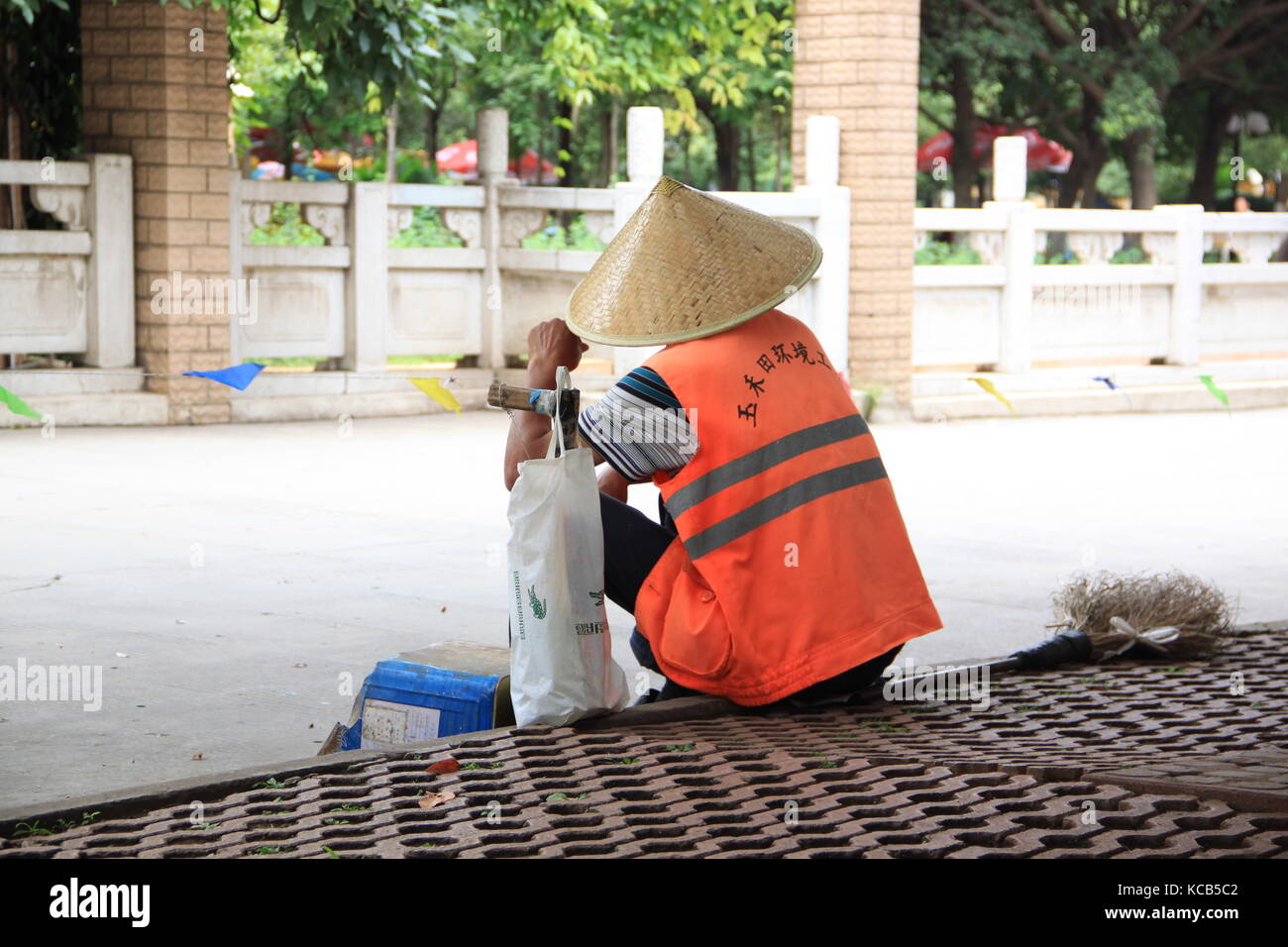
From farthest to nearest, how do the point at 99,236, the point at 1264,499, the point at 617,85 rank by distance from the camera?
the point at 617,85
the point at 99,236
the point at 1264,499

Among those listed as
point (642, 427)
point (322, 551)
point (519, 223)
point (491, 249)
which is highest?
point (519, 223)

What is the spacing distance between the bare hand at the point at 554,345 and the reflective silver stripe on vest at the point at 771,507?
55 cm

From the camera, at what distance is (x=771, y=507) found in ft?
14.0

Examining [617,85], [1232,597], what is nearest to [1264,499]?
[1232,597]

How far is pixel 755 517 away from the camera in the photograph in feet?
14.0

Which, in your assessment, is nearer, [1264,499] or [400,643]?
[400,643]

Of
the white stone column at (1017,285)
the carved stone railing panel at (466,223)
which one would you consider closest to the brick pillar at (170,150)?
the carved stone railing panel at (466,223)

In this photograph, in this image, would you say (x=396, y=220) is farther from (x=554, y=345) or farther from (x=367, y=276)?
(x=554, y=345)

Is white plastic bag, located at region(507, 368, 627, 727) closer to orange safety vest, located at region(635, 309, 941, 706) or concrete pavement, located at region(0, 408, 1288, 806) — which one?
orange safety vest, located at region(635, 309, 941, 706)

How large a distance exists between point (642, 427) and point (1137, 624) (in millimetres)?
2281

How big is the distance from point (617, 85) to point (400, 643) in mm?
14142

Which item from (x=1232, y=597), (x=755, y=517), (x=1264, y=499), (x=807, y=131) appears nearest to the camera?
(x=755, y=517)

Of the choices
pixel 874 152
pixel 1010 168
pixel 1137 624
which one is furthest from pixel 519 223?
pixel 1137 624

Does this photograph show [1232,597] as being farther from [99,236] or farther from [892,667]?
[99,236]
